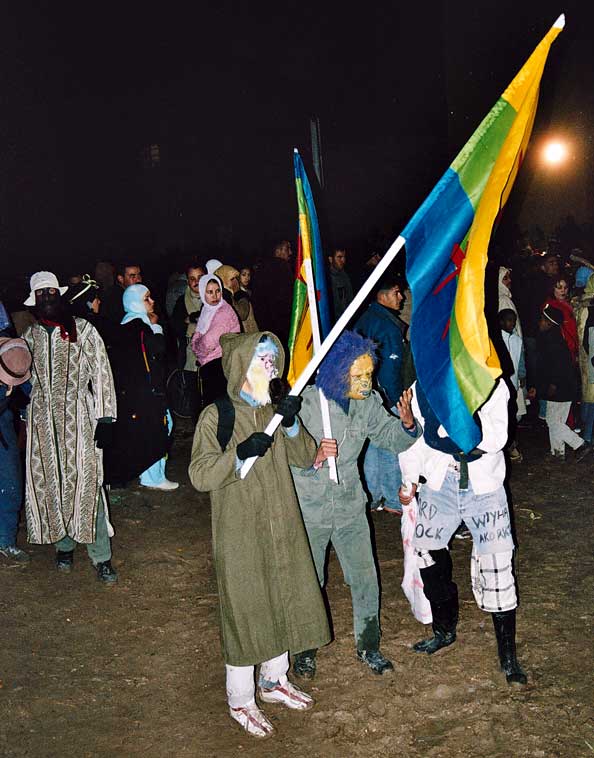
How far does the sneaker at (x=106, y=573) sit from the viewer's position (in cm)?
656

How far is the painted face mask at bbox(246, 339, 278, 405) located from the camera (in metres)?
4.25

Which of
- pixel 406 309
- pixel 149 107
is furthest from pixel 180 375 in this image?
pixel 149 107

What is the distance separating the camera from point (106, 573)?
658cm

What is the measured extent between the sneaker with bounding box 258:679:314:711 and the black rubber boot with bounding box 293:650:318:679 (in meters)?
0.25

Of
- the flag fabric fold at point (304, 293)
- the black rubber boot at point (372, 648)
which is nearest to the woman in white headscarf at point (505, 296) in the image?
the flag fabric fold at point (304, 293)

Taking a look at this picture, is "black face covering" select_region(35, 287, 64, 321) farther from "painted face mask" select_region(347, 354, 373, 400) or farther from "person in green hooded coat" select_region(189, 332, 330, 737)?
"painted face mask" select_region(347, 354, 373, 400)

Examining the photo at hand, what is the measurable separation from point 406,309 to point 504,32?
45.5ft

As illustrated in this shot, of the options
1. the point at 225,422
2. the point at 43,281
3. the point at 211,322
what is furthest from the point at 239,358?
the point at 211,322

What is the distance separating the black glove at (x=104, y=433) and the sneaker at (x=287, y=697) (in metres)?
2.29

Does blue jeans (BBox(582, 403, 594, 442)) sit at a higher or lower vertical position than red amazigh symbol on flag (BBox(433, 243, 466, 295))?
lower

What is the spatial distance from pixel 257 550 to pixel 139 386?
3.66m

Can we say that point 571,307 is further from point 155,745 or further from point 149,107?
point 149,107

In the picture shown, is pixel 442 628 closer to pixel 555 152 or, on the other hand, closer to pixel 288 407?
pixel 288 407

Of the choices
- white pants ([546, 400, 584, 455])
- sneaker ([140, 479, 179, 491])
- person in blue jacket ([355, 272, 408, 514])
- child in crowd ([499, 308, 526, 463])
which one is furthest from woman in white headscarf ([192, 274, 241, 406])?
white pants ([546, 400, 584, 455])
